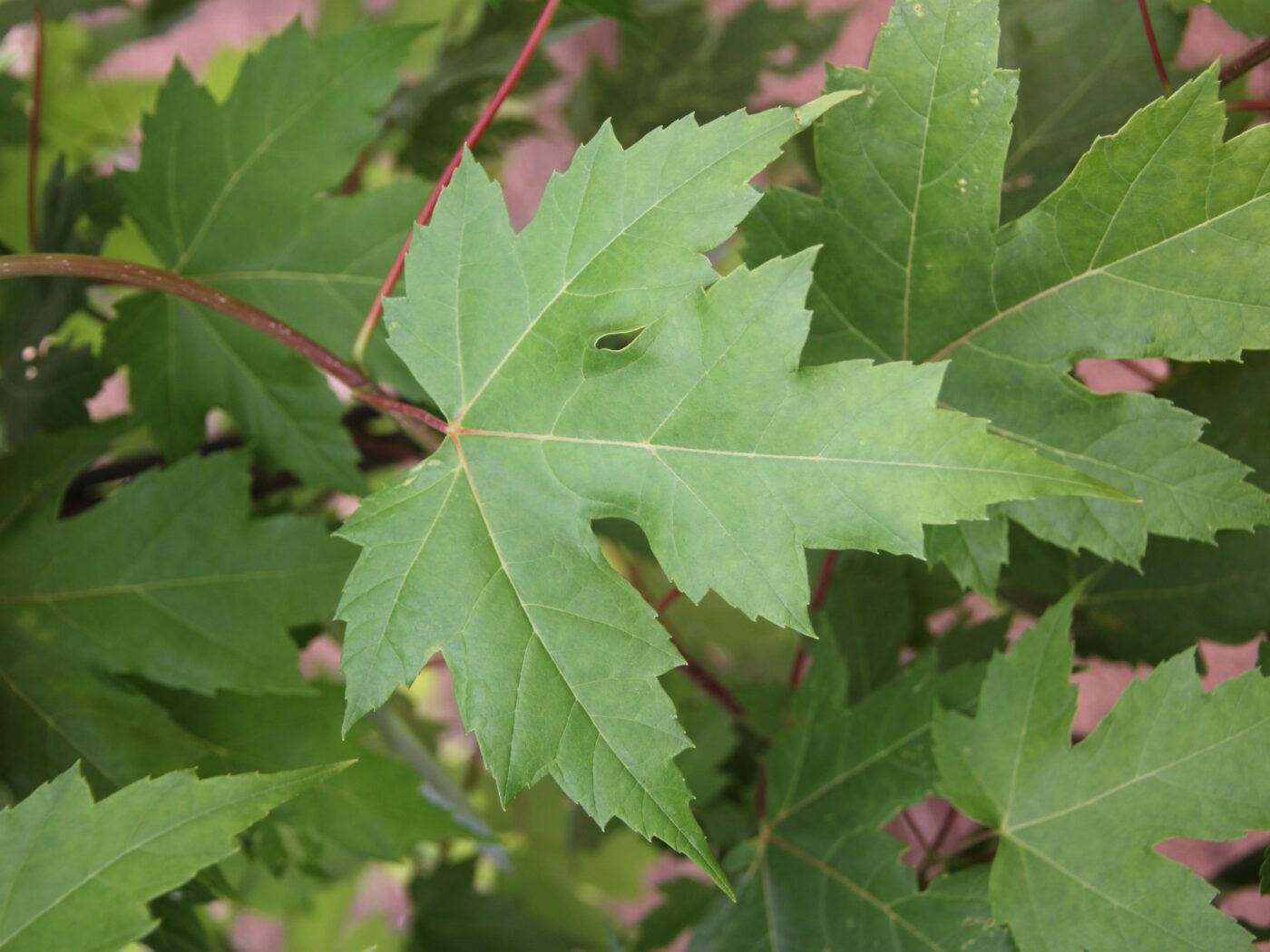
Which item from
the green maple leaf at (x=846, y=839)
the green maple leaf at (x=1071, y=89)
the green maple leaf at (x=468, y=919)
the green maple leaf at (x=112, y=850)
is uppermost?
the green maple leaf at (x=1071, y=89)

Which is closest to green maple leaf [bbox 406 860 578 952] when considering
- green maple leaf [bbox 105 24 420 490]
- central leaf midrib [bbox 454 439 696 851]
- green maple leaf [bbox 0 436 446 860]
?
green maple leaf [bbox 0 436 446 860]

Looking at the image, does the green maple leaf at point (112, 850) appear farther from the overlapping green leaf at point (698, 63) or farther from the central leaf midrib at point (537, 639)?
the overlapping green leaf at point (698, 63)

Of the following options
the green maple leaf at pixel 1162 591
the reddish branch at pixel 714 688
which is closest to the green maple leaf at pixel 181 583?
the reddish branch at pixel 714 688

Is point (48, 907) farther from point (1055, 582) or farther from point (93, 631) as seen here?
point (1055, 582)

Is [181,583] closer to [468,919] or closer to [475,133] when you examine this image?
[475,133]

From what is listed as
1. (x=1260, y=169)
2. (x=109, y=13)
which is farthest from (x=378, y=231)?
(x=109, y=13)

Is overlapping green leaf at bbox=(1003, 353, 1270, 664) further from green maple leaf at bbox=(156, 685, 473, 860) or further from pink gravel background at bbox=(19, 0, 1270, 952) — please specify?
green maple leaf at bbox=(156, 685, 473, 860)

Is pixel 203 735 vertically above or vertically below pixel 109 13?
below
